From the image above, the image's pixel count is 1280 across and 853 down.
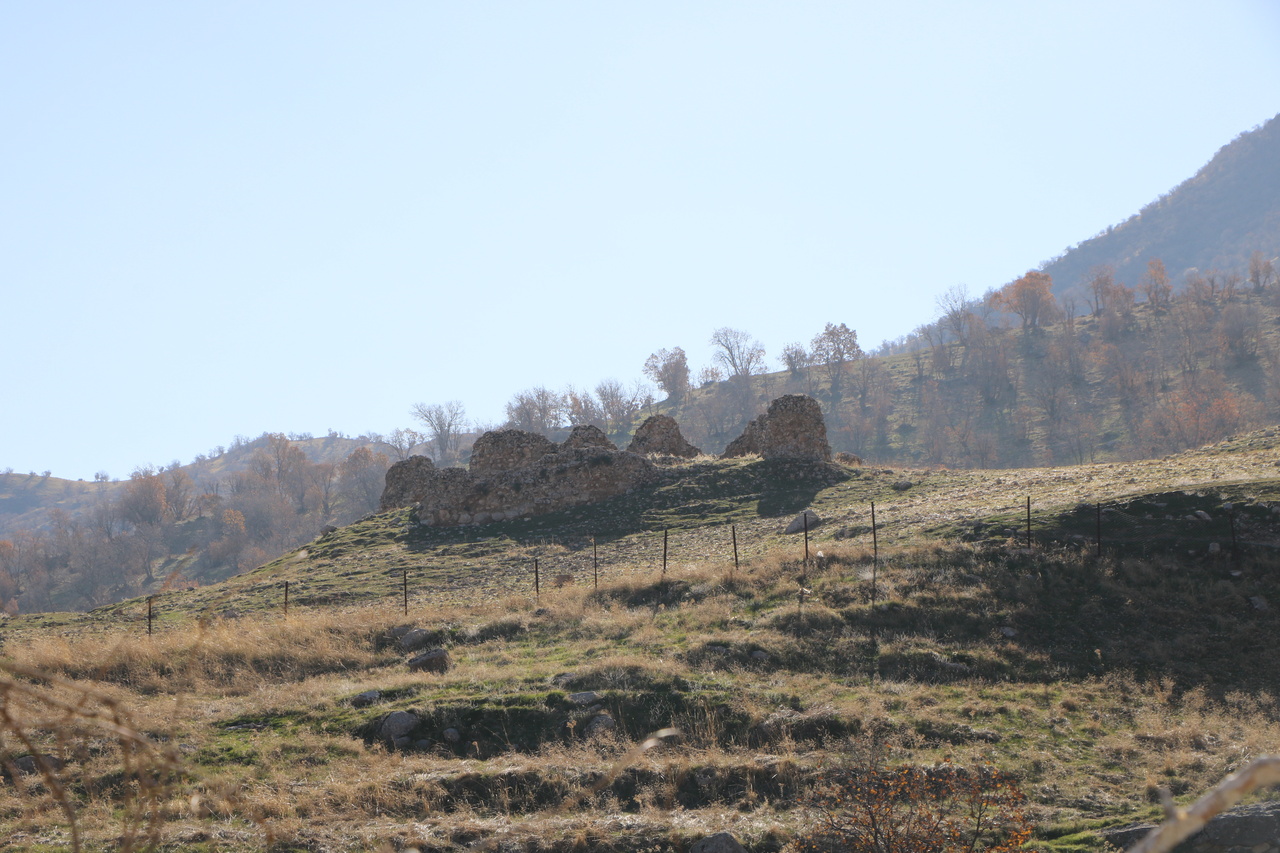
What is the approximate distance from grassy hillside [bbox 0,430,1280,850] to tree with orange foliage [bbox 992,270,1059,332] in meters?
95.0

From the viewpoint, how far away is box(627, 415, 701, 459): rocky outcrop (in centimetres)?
4153

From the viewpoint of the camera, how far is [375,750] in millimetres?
10695

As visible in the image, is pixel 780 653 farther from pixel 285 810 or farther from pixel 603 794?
pixel 285 810

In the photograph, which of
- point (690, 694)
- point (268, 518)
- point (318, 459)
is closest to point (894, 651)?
point (690, 694)

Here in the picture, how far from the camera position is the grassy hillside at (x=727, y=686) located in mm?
8750

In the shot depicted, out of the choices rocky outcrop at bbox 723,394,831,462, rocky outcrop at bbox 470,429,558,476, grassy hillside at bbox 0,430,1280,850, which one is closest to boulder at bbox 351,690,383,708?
grassy hillside at bbox 0,430,1280,850

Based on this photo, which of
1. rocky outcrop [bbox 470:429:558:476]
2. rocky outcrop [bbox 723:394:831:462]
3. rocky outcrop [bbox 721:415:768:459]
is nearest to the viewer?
rocky outcrop [bbox 723:394:831:462]

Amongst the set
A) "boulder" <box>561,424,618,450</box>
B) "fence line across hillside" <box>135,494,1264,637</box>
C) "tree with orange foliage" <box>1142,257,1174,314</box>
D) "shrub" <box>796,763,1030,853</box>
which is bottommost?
"shrub" <box>796,763,1030,853</box>

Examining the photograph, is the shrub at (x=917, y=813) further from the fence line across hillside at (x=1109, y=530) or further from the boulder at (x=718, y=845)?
the fence line across hillside at (x=1109, y=530)

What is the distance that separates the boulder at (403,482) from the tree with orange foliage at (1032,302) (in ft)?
305

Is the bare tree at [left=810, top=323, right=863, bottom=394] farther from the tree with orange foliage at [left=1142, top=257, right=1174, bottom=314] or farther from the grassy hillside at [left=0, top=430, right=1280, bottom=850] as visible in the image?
the grassy hillside at [left=0, top=430, right=1280, bottom=850]

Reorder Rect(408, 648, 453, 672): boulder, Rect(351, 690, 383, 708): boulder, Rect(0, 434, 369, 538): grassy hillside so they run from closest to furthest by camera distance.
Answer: Rect(351, 690, 383, 708): boulder < Rect(408, 648, 453, 672): boulder < Rect(0, 434, 369, 538): grassy hillside

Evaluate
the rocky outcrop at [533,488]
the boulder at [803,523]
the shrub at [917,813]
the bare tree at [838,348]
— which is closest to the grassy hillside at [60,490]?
the bare tree at [838,348]

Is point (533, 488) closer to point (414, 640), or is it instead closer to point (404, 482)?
point (404, 482)
